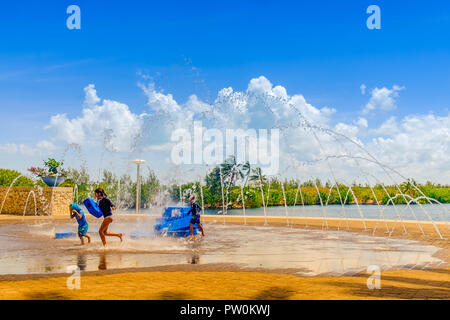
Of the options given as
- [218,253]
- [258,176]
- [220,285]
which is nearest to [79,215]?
[218,253]

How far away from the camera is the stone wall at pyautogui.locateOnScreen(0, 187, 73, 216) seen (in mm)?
29297

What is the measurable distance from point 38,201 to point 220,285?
26.5 m

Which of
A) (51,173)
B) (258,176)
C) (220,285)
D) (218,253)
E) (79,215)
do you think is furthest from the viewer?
(258,176)

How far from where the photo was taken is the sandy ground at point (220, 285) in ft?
20.6

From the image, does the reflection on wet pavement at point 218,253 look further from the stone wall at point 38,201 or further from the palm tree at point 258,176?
the palm tree at point 258,176

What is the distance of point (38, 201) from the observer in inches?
1172

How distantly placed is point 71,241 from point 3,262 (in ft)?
15.2

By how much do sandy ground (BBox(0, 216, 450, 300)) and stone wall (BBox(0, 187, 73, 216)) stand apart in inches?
911

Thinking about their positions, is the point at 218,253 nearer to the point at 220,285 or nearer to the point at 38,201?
the point at 220,285

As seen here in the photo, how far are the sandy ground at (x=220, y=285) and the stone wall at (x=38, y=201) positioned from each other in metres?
23.1
